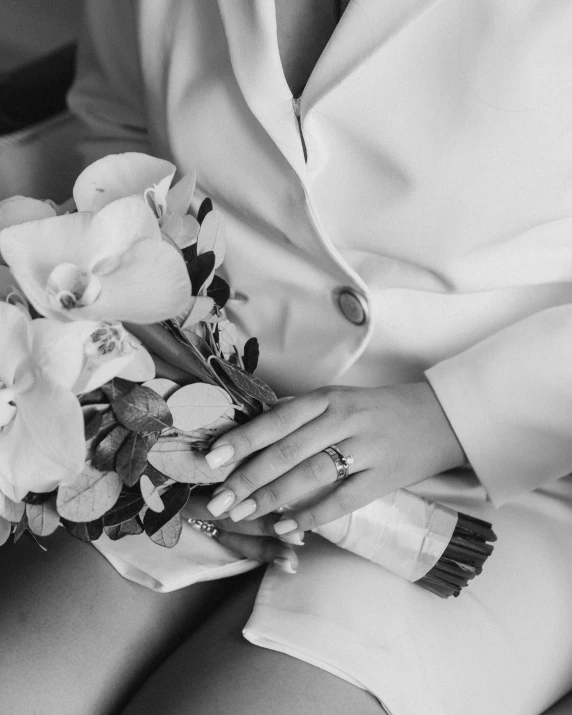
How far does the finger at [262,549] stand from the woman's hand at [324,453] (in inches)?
2.1

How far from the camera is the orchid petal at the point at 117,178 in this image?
531 mm

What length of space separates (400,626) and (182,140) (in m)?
0.53

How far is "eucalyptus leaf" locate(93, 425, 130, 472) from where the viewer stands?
52 cm

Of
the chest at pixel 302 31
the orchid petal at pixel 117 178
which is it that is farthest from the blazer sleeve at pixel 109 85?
the orchid petal at pixel 117 178

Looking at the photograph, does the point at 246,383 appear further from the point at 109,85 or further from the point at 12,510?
the point at 109,85

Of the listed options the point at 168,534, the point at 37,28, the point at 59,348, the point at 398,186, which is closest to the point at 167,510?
the point at 168,534

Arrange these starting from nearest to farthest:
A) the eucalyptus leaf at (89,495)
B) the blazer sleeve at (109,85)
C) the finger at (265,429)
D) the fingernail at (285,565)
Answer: the eucalyptus leaf at (89,495)
the finger at (265,429)
the fingernail at (285,565)
the blazer sleeve at (109,85)

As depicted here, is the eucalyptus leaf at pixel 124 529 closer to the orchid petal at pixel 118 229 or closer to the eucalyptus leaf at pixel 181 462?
the eucalyptus leaf at pixel 181 462

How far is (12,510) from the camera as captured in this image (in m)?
0.51

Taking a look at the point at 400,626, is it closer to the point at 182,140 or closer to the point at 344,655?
the point at 344,655

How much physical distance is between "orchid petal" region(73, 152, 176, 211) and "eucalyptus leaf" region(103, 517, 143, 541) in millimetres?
267

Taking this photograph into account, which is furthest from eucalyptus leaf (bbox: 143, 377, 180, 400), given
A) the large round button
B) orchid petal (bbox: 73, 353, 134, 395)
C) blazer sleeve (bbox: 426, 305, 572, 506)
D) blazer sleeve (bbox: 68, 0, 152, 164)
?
blazer sleeve (bbox: 68, 0, 152, 164)

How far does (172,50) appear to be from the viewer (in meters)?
0.70

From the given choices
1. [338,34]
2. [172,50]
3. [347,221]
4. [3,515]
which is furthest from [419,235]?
[3,515]
